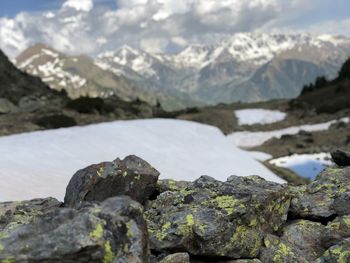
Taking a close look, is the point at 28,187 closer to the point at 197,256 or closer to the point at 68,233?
the point at 197,256

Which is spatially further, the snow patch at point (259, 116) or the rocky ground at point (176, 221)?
the snow patch at point (259, 116)

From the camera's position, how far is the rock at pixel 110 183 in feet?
31.0

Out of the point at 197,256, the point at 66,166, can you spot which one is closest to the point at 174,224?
the point at 197,256

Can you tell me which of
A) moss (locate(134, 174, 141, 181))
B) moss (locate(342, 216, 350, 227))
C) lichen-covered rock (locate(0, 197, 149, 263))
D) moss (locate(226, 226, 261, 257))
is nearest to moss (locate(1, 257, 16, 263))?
lichen-covered rock (locate(0, 197, 149, 263))

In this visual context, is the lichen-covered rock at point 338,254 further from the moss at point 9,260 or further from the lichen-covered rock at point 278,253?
the moss at point 9,260

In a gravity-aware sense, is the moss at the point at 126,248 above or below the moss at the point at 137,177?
below

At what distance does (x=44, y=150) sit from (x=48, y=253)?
13.8m

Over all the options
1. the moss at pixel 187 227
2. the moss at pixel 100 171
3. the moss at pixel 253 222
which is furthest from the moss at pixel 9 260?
the moss at pixel 253 222

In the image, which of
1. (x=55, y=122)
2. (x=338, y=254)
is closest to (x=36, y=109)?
(x=55, y=122)

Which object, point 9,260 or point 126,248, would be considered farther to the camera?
point 126,248

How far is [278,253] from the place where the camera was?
8930 millimetres

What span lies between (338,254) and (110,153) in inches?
562

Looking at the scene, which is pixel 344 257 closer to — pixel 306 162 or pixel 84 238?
pixel 84 238

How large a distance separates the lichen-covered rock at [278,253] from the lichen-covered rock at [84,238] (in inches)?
118
